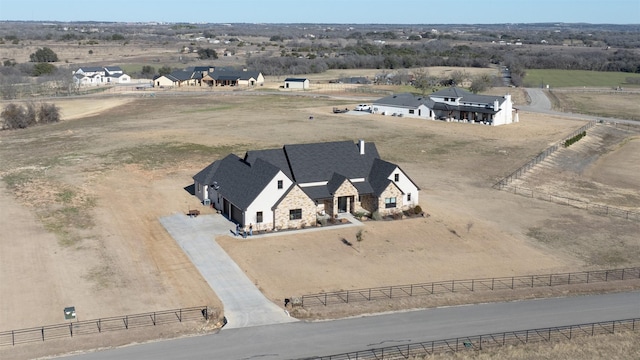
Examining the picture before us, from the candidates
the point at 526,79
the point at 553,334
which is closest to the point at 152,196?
the point at 553,334

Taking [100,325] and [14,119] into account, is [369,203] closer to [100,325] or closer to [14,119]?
[100,325]


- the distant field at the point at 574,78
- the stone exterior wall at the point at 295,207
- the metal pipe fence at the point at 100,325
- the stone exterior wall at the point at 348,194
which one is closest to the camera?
the metal pipe fence at the point at 100,325

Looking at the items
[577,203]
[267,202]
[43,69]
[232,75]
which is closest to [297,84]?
[232,75]

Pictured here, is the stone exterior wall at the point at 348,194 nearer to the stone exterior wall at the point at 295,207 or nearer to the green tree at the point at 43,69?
the stone exterior wall at the point at 295,207

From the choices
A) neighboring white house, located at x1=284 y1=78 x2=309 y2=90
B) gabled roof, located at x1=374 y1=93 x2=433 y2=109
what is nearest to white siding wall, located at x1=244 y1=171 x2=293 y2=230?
gabled roof, located at x1=374 y1=93 x2=433 y2=109

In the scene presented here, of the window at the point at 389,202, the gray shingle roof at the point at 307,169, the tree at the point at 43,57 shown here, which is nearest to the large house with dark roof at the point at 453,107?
the gray shingle roof at the point at 307,169
